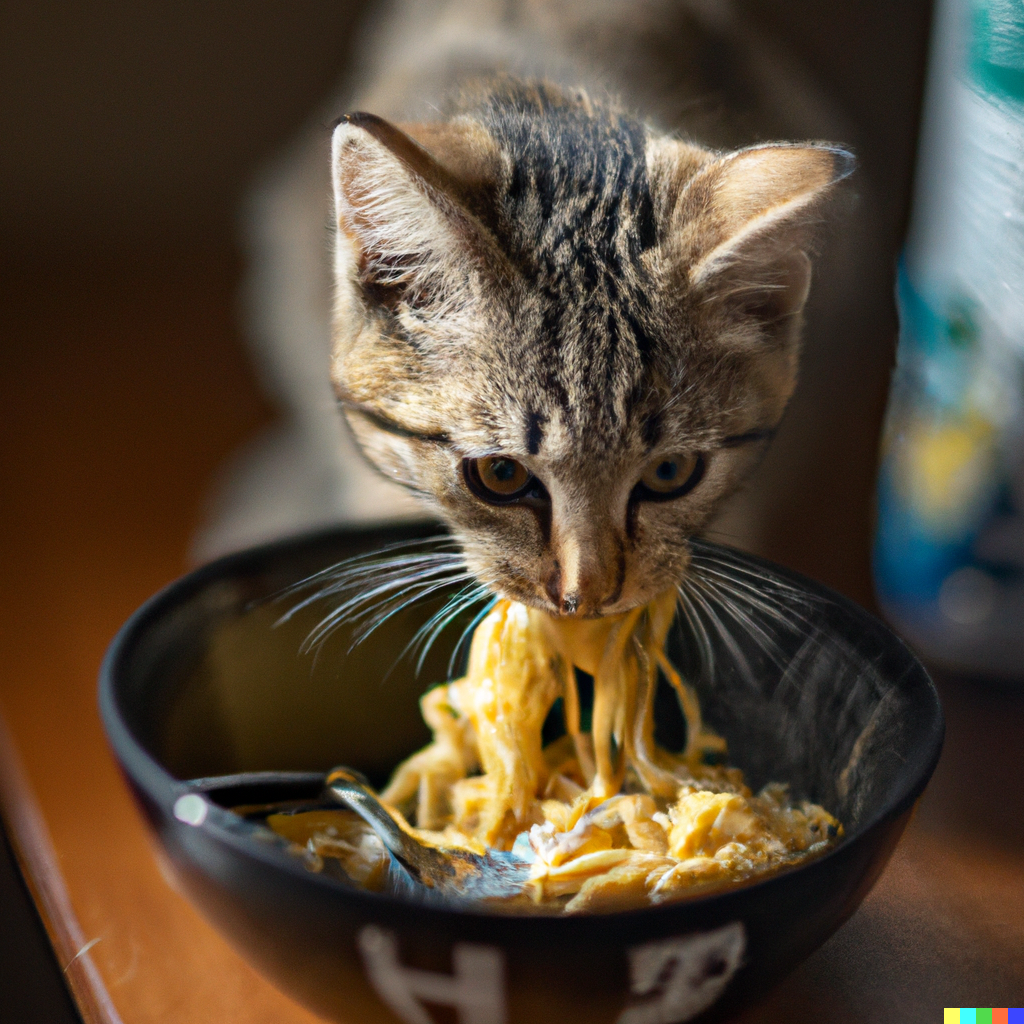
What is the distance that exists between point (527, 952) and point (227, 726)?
0.87 ft

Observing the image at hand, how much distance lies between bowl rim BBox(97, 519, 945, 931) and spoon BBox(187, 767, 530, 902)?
6 cm

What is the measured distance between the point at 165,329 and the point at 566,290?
0.25 m

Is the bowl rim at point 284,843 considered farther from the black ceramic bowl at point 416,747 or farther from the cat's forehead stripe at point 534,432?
the cat's forehead stripe at point 534,432

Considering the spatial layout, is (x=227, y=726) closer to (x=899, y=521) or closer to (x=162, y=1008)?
(x=162, y=1008)

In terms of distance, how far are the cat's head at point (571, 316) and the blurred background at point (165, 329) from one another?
0.26ft

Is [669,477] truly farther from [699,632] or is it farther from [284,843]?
[284,843]

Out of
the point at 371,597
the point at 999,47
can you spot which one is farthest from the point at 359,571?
the point at 999,47

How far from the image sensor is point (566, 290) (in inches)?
15.8

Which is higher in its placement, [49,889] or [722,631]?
[722,631]

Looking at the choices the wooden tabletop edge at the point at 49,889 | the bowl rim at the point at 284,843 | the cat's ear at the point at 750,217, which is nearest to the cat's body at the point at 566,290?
the cat's ear at the point at 750,217

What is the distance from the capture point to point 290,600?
0.49m

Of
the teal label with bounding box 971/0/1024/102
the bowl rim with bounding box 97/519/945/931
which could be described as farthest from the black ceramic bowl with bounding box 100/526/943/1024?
the teal label with bounding box 971/0/1024/102

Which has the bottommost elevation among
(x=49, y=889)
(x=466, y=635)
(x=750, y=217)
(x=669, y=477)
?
(x=49, y=889)

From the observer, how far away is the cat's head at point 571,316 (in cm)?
39
